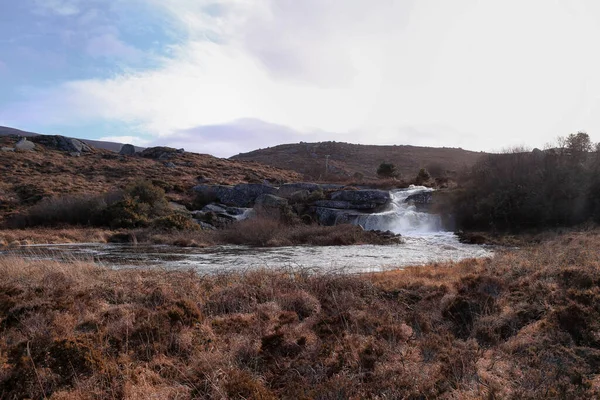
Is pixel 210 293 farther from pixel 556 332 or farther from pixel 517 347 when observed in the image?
pixel 556 332

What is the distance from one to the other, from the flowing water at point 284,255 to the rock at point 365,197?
310 inches

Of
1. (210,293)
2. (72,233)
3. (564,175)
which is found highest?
(564,175)

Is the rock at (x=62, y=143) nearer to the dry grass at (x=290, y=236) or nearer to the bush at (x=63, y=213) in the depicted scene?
the bush at (x=63, y=213)

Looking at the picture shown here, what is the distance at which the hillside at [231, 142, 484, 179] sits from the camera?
8625 centimetres

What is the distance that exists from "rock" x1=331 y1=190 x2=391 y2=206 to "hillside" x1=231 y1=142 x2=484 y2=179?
123 ft

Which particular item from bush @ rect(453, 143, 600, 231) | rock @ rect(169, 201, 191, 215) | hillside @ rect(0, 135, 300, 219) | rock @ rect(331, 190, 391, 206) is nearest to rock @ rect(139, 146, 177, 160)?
hillside @ rect(0, 135, 300, 219)

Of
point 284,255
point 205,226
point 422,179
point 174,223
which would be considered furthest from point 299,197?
point 284,255

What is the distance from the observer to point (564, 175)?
29.8m

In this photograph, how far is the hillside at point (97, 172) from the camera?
145 ft

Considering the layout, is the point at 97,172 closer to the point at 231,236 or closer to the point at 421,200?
the point at 231,236

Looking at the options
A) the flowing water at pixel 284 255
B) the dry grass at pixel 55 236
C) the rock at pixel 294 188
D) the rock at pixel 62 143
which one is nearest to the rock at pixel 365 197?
the rock at pixel 294 188

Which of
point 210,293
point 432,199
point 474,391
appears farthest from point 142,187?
point 474,391

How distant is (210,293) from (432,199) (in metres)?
32.2

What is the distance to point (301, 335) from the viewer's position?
22.1 ft
